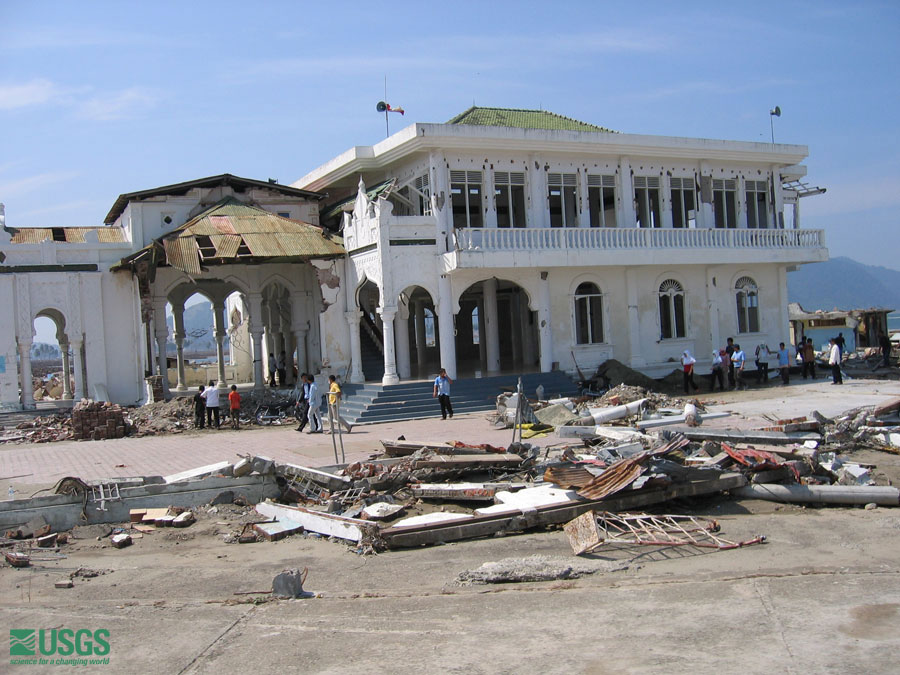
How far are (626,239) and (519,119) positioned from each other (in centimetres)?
634

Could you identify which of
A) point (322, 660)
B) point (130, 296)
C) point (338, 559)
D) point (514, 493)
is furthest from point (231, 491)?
point (130, 296)

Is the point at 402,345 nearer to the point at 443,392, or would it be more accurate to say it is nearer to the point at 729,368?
the point at 443,392

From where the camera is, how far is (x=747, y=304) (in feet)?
102

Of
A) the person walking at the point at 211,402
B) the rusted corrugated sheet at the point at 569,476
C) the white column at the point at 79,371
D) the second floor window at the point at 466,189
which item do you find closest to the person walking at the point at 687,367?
the second floor window at the point at 466,189

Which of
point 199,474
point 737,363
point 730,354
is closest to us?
point 199,474

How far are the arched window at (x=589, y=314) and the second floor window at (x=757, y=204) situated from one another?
737 centimetres

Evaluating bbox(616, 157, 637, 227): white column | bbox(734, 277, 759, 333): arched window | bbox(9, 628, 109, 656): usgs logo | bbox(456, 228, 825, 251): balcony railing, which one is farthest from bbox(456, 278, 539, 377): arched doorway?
bbox(9, 628, 109, 656): usgs logo

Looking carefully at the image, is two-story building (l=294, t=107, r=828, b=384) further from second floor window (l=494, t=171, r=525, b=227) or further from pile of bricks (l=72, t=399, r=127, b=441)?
pile of bricks (l=72, t=399, r=127, b=441)

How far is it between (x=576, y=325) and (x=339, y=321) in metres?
7.87

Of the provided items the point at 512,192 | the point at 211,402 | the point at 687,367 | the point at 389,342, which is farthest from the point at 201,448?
the point at 687,367

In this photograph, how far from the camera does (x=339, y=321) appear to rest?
26.5 meters

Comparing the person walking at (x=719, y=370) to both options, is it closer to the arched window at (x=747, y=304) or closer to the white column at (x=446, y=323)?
the arched window at (x=747, y=304)

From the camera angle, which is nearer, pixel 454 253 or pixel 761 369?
pixel 454 253

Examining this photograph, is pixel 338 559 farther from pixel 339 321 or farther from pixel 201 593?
pixel 339 321
